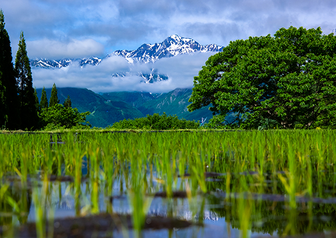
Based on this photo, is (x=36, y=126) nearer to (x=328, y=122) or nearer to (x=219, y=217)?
(x=328, y=122)

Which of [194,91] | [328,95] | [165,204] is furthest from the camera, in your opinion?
[194,91]

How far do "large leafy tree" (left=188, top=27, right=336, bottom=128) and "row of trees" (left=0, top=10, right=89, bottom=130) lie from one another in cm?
1440

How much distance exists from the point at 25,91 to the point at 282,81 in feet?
89.9

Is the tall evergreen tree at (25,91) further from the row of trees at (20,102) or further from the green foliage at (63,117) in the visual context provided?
the green foliage at (63,117)

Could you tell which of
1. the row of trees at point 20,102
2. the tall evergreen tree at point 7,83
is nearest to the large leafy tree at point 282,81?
the row of trees at point 20,102

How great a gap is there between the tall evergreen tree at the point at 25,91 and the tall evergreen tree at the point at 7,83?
8.48ft

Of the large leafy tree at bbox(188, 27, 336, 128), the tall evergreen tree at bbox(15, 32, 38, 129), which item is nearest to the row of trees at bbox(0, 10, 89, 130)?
the tall evergreen tree at bbox(15, 32, 38, 129)

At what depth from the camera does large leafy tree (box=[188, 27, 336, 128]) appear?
22.6 meters

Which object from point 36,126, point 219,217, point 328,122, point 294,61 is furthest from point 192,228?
point 36,126

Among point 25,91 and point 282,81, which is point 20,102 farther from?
point 282,81

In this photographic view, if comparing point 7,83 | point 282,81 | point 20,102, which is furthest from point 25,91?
point 282,81

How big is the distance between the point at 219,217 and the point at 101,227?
2.67 feet

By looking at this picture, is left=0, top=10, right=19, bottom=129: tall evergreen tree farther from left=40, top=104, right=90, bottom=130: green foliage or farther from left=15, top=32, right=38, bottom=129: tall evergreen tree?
left=40, top=104, right=90, bottom=130: green foliage

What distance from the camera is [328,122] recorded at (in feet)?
81.0
